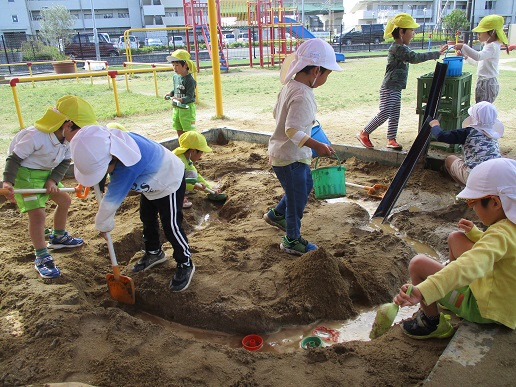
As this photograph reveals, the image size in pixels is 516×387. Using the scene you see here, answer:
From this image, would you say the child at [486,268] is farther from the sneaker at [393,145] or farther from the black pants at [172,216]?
the sneaker at [393,145]

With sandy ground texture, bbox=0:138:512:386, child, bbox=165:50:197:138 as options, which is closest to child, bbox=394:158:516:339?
sandy ground texture, bbox=0:138:512:386

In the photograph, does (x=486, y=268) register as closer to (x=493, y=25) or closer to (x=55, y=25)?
(x=493, y=25)

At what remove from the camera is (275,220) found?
403 centimetres

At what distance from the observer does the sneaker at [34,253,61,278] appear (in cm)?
320

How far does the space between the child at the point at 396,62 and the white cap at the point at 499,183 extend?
3.67 metres

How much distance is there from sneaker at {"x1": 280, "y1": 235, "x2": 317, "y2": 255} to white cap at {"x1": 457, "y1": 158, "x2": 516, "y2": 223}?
161cm

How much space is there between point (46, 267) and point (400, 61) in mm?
4510

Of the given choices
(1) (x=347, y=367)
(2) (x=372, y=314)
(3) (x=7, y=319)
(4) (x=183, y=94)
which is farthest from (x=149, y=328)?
(4) (x=183, y=94)

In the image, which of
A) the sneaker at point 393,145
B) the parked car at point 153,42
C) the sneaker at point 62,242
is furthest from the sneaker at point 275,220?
the parked car at point 153,42

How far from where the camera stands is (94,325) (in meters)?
2.63

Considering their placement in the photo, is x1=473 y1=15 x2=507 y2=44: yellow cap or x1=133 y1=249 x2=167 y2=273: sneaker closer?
x1=133 y1=249 x2=167 y2=273: sneaker

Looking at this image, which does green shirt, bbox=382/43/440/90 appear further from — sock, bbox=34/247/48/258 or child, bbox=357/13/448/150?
sock, bbox=34/247/48/258

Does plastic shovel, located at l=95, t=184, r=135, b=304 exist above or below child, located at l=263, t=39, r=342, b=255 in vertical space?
below

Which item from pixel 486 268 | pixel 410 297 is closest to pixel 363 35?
pixel 486 268
